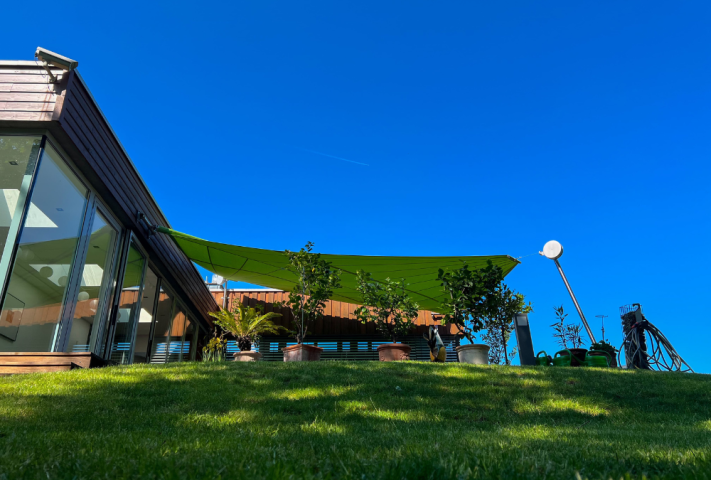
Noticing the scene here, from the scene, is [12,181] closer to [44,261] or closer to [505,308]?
[44,261]

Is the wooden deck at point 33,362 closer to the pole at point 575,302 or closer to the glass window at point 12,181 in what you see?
the glass window at point 12,181

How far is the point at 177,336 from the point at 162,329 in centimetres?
133

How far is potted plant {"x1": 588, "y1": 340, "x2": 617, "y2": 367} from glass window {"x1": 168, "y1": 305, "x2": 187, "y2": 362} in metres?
9.67

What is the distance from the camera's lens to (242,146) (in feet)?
89.0

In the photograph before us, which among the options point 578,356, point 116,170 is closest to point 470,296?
point 578,356

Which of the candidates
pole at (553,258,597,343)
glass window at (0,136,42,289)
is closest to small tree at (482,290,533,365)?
pole at (553,258,597,343)

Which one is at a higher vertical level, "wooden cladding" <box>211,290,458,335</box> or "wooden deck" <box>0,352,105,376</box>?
"wooden cladding" <box>211,290,458,335</box>

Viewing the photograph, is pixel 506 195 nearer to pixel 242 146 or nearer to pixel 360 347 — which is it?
pixel 242 146

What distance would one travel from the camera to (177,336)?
491 inches

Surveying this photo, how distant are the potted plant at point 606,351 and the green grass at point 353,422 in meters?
2.59

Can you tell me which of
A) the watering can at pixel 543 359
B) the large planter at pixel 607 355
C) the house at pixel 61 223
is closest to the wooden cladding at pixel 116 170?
the house at pixel 61 223

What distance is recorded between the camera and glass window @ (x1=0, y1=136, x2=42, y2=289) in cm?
555

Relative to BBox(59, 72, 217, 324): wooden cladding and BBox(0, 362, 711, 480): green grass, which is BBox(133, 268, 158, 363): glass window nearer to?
BBox(59, 72, 217, 324): wooden cladding

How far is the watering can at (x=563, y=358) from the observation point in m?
8.29
